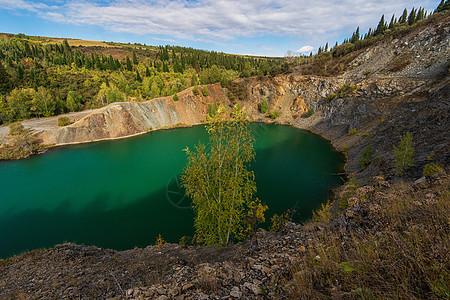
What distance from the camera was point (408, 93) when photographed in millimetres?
35344

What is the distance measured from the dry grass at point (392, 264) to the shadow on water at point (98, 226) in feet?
49.3

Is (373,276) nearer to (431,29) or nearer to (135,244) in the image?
(135,244)

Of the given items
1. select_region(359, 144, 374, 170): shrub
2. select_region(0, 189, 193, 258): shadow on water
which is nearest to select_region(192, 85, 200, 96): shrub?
select_region(0, 189, 193, 258): shadow on water

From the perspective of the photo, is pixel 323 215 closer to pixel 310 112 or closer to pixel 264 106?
pixel 310 112

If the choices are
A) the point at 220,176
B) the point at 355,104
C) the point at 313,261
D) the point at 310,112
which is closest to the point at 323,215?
the point at 220,176

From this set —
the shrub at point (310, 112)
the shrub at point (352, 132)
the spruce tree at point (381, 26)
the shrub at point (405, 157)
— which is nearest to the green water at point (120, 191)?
the shrub at point (352, 132)

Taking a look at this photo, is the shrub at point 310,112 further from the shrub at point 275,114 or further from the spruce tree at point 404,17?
the spruce tree at point 404,17

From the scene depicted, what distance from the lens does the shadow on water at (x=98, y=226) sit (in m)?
16.7

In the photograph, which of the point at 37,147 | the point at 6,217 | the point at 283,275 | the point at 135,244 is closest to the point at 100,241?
the point at 135,244

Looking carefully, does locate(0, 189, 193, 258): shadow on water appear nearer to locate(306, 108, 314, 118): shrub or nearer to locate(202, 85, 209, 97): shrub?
locate(306, 108, 314, 118): shrub

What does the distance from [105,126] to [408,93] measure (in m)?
67.8

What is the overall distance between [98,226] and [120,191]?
663cm

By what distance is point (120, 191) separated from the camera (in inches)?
977

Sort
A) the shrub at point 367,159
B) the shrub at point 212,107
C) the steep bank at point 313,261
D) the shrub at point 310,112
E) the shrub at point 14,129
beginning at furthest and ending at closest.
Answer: the shrub at point 212,107
the shrub at point 310,112
the shrub at point 14,129
the shrub at point 367,159
the steep bank at point 313,261
